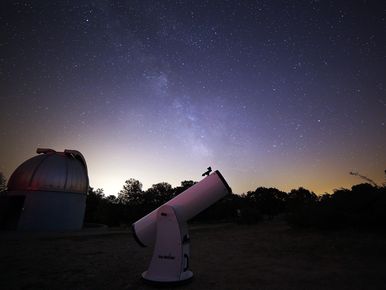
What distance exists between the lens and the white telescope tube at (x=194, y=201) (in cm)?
593

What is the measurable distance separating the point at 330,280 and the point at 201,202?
12.6 ft

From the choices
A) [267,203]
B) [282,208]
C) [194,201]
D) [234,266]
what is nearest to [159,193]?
[267,203]

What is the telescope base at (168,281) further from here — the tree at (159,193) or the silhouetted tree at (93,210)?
the tree at (159,193)

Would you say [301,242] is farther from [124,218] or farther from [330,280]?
[124,218]

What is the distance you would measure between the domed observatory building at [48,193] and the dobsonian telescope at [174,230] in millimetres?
17505

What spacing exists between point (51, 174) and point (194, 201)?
18.8 meters

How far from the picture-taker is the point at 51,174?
66.6 ft

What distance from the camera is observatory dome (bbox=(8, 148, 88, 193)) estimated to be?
19.9 meters

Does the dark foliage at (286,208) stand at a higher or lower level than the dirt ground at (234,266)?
higher

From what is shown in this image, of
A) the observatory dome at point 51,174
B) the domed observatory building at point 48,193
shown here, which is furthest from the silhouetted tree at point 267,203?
the observatory dome at point 51,174

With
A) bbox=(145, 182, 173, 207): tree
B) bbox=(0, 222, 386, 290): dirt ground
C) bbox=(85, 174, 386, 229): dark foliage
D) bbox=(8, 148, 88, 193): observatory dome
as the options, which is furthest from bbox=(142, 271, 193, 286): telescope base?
bbox=(145, 182, 173, 207): tree

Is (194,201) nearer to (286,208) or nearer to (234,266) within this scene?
(234,266)

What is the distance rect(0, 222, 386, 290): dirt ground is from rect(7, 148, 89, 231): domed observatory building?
28.7ft

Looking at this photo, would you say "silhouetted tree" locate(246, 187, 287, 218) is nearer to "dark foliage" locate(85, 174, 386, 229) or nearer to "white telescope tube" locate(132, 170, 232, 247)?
"dark foliage" locate(85, 174, 386, 229)
